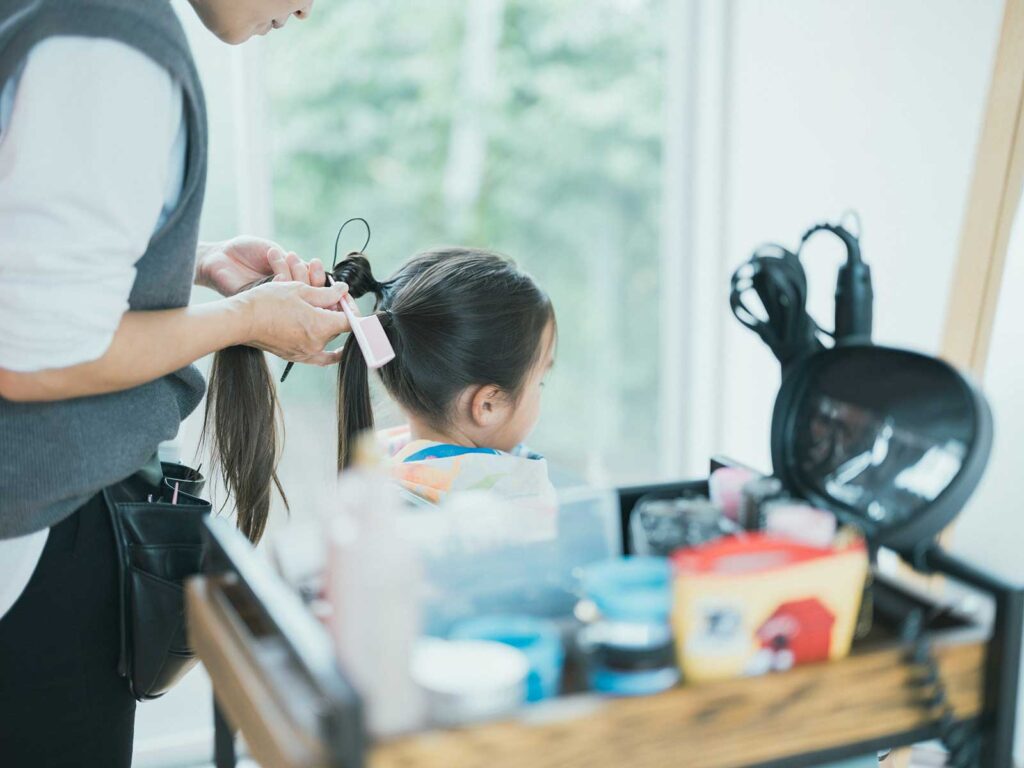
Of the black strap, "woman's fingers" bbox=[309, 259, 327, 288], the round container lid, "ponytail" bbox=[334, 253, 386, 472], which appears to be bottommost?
the black strap

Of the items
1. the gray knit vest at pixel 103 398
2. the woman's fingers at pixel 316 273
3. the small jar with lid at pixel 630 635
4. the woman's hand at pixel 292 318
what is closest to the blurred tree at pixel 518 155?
the woman's fingers at pixel 316 273

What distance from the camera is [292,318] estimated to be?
106cm

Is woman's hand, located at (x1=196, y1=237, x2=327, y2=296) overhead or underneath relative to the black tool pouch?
overhead

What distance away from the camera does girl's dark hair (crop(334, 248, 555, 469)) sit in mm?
1315

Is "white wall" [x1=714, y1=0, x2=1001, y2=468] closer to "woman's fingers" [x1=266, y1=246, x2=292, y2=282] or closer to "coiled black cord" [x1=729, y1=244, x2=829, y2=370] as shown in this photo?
"coiled black cord" [x1=729, y1=244, x2=829, y2=370]

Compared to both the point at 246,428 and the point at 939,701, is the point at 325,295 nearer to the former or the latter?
the point at 246,428

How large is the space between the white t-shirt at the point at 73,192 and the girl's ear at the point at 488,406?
0.57 m

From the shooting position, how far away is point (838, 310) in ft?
3.09

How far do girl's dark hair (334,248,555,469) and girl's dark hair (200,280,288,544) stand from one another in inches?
4.2

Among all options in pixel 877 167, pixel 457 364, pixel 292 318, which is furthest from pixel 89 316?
pixel 877 167

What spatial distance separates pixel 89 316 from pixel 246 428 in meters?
0.46

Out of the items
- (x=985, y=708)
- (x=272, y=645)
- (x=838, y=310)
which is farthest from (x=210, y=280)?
(x=985, y=708)

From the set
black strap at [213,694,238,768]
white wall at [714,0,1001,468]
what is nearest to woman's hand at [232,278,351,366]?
black strap at [213,694,238,768]

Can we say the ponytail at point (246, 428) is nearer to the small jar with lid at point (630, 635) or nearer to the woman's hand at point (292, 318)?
the woman's hand at point (292, 318)
